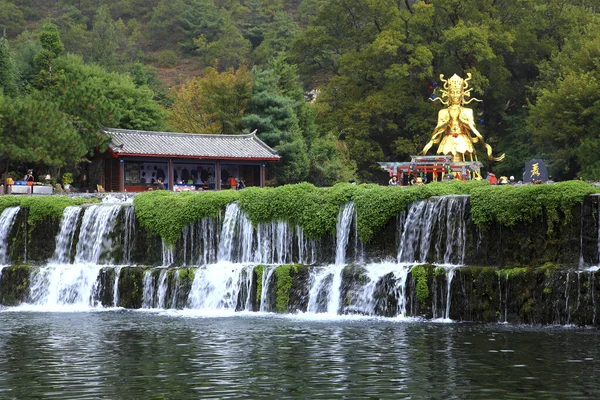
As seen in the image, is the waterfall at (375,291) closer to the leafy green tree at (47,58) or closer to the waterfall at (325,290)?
the waterfall at (325,290)

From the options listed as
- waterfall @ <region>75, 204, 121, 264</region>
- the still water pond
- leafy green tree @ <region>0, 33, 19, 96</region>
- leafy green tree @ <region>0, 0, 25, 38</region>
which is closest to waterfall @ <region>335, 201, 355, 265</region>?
the still water pond

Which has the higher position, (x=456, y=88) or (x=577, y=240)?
(x=456, y=88)

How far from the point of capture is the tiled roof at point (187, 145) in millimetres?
56875

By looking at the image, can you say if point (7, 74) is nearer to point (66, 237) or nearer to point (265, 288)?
point (66, 237)

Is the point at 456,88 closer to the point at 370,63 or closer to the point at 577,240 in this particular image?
the point at 370,63

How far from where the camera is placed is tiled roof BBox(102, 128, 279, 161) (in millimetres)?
56875

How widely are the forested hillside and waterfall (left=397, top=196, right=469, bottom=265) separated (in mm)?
23351

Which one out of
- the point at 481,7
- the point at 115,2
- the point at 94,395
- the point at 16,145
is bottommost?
the point at 94,395

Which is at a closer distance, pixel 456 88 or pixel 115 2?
pixel 456 88

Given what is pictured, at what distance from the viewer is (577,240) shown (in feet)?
97.0

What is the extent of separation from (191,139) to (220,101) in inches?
276

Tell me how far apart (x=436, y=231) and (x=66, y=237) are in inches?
611

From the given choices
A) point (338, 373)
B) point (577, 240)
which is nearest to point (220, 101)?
point (577, 240)

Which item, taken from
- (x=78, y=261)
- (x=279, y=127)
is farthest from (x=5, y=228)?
(x=279, y=127)
